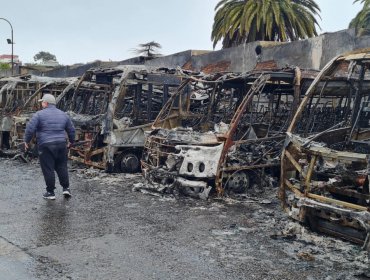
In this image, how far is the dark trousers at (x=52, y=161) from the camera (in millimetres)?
7316

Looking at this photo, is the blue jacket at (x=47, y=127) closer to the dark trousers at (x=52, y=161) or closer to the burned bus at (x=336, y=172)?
Result: the dark trousers at (x=52, y=161)

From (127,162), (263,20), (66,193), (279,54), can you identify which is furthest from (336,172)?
(263,20)

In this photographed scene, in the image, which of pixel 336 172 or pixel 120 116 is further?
pixel 120 116

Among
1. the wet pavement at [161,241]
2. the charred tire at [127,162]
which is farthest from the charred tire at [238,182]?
the charred tire at [127,162]

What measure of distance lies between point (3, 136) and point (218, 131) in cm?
751

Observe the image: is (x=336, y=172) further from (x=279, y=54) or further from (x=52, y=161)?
(x=279, y=54)

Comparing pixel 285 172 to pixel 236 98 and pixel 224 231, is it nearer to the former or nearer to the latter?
pixel 224 231

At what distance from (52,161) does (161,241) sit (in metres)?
2.96

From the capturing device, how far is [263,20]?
19938 mm

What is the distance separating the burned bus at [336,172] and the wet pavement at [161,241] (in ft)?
0.83

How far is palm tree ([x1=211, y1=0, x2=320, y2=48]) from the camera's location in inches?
800

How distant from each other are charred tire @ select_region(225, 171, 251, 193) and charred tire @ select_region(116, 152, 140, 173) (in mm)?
2809

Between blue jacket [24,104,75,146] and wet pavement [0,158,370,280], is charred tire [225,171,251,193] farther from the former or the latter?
blue jacket [24,104,75,146]

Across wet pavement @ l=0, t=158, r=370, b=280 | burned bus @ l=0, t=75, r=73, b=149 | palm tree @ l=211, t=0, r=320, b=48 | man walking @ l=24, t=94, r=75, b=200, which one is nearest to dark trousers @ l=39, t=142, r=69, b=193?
man walking @ l=24, t=94, r=75, b=200
